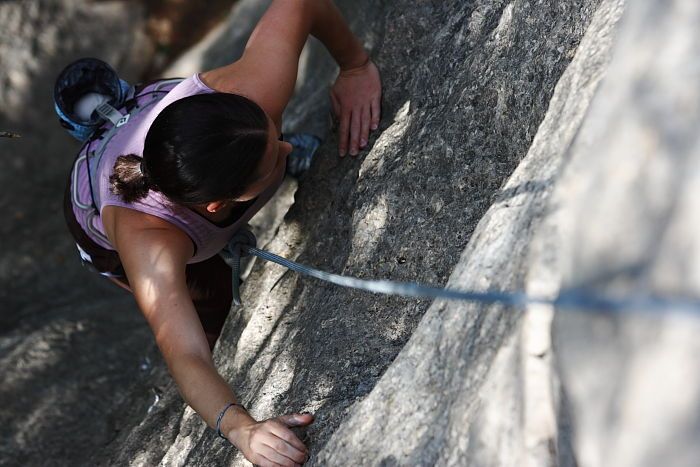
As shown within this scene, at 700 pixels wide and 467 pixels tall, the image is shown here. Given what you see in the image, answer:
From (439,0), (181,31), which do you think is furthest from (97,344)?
(181,31)

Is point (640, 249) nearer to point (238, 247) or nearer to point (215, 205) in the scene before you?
point (215, 205)

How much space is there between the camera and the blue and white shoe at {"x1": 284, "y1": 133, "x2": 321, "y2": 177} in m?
2.61

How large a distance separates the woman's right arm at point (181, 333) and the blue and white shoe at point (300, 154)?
0.61 metres

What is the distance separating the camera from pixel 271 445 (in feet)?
5.40

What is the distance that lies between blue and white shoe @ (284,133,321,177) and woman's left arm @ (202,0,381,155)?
20 centimetres

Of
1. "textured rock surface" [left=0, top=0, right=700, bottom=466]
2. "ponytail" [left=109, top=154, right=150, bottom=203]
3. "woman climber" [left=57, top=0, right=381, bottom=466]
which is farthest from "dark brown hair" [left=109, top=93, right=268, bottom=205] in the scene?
"textured rock surface" [left=0, top=0, right=700, bottom=466]

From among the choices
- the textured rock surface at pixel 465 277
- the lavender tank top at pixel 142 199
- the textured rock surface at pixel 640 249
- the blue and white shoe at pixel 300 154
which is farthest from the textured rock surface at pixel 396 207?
the textured rock surface at pixel 640 249

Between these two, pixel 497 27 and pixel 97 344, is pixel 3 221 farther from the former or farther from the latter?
pixel 497 27

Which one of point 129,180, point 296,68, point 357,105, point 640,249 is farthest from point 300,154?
point 640,249

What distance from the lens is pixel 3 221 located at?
392cm

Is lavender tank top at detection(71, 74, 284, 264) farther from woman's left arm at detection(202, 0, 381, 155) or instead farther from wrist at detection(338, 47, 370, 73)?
wrist at detection(338, 47, 370, 73)

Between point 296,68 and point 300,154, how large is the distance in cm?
46

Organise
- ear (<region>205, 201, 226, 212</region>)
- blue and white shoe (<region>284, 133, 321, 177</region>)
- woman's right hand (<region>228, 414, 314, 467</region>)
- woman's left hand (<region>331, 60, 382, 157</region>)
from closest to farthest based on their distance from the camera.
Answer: woman's right hand (<region>228, 414, 314, 467</region>) → ear (<region>205, 201, 226, 212</region>) → woman's left hand (<region>331, 60, 382, 157</region>) → blue and white shoe (<region>284, 133, 321, 177</region>)

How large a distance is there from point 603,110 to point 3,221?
342 centimetres
